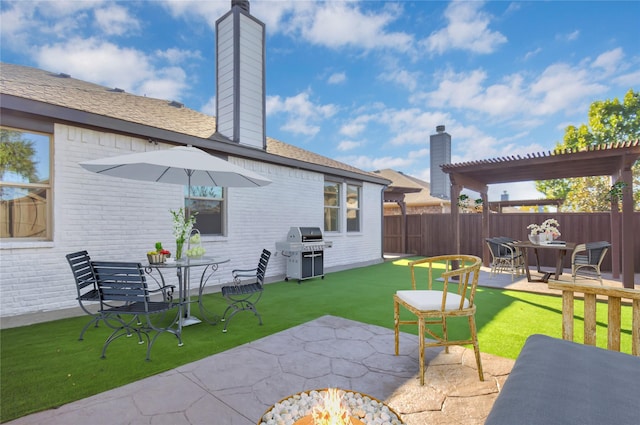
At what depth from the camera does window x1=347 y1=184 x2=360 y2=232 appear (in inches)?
387

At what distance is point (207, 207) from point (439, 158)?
523 inches

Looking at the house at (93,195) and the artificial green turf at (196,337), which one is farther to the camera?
the house at (93,195)

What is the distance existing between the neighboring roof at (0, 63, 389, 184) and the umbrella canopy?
3.86ft

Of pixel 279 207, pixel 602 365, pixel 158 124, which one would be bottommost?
pixel 602 365

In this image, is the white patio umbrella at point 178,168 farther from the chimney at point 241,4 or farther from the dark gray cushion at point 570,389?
the chimney at point 241,4

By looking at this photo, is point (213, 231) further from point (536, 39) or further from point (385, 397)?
point (536, 39)

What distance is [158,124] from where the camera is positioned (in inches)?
215

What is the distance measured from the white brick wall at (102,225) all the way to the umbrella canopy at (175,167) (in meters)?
1.13

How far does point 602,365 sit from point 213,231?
598 centimetres

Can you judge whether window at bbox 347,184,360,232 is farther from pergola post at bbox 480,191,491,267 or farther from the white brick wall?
pergola post at bbox 480,191,491,267

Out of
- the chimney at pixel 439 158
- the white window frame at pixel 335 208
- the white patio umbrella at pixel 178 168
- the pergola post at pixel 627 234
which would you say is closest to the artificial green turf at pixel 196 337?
the white patio umbrella at pixel 178 168

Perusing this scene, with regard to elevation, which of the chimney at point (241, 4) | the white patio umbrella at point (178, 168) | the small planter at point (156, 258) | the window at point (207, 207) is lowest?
the small planter at point (156, 258)

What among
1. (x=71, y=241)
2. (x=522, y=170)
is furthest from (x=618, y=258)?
(x=71, y=241)

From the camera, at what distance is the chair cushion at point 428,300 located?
2557 millimetres
